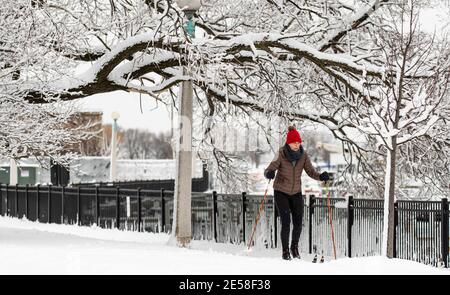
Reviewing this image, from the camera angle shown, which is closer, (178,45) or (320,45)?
(178,45)

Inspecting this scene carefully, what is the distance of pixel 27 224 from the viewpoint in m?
23.5

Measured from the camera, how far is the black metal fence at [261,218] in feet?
43.0

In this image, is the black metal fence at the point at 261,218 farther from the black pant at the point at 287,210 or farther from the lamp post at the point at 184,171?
the black pant at the point at 287,210

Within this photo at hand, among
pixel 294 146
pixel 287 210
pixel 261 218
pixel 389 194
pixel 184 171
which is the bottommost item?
pixel 261 218

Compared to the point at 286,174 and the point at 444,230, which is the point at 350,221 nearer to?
the point at 444,230

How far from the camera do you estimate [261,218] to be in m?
16.0

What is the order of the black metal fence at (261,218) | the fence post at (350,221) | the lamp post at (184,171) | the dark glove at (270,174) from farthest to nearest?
the lamp post at (184,171)
the fence post at (350,221)
the black metal fence at (261,218)
the dark glove at (270,174)

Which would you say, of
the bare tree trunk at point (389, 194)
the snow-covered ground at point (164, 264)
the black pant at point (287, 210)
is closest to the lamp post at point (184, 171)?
the black pant at point (287, 210)

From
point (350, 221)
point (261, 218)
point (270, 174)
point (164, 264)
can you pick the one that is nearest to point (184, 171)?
point (261, 218)

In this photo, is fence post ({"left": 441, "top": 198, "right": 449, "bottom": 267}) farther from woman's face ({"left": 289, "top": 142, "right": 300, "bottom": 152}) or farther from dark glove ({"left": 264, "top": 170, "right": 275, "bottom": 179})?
dark glove ({"left": 264, "top": 170, "right": 275, "bottom": 179})
